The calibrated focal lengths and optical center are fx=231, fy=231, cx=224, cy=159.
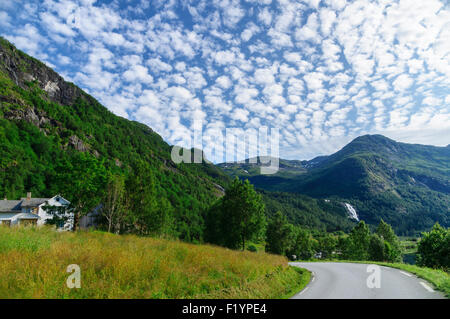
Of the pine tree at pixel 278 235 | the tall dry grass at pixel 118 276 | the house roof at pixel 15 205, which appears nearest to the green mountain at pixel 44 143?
the house roof at pixel 15 205

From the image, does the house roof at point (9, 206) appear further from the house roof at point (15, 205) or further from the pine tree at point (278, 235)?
the pine tree at point (278, 235)

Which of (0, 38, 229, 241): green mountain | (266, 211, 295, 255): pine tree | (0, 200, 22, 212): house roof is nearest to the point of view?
(0, 200, 22, 212): house roof

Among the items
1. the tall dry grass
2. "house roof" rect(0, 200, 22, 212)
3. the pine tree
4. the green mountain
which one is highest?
the green mountain

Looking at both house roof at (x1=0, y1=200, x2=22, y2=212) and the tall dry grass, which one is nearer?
the tall dry grass

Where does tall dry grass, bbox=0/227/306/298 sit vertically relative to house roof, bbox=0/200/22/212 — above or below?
below

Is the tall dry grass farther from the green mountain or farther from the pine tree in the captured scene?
the pine tree

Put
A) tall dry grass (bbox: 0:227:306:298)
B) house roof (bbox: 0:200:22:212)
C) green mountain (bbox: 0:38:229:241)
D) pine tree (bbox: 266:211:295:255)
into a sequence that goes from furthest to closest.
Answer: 1. green mountain (bbox: 0:38:229:241)
2. pine tree (bbox: 266:211:295:255)
3. house roof (bbox: 0:200:22:212)
4. tall dry grass (bbox: 0:227:306:298)

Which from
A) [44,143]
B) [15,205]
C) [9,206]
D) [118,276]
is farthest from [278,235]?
[44,143]

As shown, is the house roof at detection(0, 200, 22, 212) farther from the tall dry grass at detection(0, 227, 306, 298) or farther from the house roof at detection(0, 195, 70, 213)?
the tall dry grass at detection(0, 227, 306, 298)

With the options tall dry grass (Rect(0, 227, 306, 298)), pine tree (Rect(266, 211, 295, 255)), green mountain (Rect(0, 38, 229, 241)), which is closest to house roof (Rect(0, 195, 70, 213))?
green mountain (Rect(0, 38, 229, 241))

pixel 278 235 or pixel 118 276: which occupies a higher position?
pixel 118 276

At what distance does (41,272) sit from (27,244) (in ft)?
12.9

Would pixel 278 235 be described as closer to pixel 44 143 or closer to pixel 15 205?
pixel 15 205

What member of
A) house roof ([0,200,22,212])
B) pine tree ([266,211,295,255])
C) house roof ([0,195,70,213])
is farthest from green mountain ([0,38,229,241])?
pine tree ([266,211,295,255])
